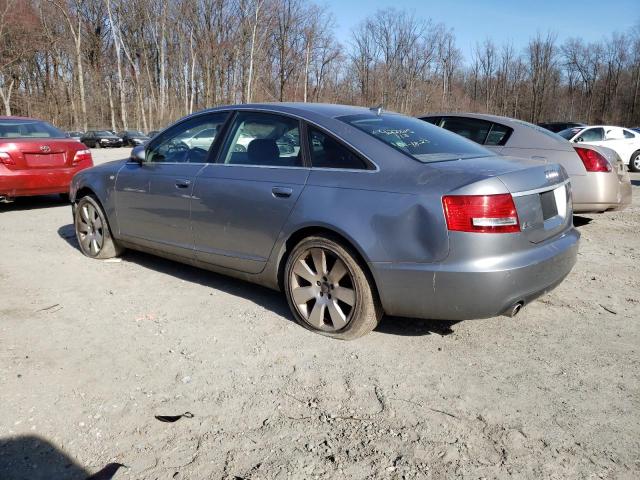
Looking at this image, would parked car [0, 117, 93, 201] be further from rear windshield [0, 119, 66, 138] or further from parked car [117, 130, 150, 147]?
parked car [117, 130, 150, 147]

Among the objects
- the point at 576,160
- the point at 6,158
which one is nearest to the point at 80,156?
the point at 6,158

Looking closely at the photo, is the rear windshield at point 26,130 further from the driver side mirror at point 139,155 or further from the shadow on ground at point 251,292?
the driver side mirror at point 139,155

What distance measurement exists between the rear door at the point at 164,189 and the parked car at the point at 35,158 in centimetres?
357

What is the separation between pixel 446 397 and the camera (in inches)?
109

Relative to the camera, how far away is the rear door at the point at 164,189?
434 centimetres

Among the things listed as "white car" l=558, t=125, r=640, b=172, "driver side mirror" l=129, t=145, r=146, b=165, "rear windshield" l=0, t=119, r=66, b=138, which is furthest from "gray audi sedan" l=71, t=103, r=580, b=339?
"white car" l=558, t=125, r=640, b=172

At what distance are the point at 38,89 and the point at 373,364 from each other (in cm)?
5974

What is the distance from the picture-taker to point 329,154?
3529mm

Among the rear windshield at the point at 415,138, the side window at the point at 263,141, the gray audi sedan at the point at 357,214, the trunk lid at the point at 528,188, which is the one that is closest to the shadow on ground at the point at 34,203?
the gray audi sedan at the point at 357,214

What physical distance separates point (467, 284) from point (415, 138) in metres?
1.21

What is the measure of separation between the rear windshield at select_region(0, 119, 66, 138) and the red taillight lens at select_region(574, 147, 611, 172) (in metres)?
7.75

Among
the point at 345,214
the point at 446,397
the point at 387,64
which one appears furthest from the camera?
the point at 387,64

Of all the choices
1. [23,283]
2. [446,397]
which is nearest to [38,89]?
→ [23,283]

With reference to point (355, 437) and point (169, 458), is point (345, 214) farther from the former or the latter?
point (169, 458)
